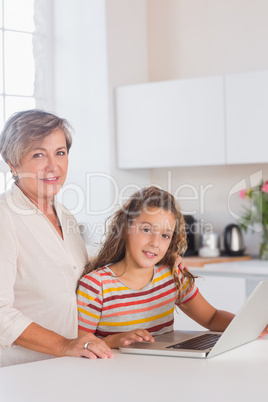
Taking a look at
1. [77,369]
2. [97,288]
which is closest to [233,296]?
[97,288]

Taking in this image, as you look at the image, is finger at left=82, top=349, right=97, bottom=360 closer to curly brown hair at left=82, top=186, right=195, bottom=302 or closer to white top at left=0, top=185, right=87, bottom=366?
white top at left=0, top=185, right=87, bottom=366

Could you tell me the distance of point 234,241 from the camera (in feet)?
13.9

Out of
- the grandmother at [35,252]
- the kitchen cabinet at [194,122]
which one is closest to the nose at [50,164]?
the grandmother at [35,252]

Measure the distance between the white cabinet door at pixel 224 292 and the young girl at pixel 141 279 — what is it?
61.0 inches

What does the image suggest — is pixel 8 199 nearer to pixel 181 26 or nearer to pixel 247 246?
pixel 247 246

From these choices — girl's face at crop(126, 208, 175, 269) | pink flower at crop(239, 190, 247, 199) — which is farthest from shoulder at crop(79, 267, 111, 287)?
pink flower at crop(239, 190, 247, 199)

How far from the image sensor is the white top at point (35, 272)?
1.96 m

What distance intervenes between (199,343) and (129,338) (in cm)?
21

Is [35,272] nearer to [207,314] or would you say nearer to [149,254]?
[149,254]

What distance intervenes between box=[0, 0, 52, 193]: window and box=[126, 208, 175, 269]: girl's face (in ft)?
7.46

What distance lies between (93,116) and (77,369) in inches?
122

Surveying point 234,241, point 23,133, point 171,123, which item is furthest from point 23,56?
point 23,133

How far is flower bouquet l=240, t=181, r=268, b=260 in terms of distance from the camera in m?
4.17

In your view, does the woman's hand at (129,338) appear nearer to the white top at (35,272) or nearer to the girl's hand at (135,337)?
the girl's hand at (135,337)
